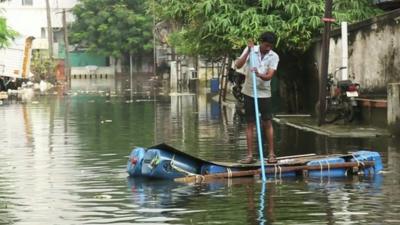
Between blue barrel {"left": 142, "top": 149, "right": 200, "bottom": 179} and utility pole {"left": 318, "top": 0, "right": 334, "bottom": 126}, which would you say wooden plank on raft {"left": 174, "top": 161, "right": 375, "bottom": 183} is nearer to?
blue barrel {"left": 142, "top": 149, "right": 200, "bottom": 179}

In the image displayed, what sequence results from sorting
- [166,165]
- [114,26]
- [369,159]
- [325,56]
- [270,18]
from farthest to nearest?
[114,26] → [270,18] → [325,56] → [369,159] → [166,165]

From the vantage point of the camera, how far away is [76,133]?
1830cm

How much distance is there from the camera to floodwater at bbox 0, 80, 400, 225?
8.08 metres

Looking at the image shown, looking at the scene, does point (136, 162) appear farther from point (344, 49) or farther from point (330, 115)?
point (344, 49)

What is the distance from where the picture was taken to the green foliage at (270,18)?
21.2 meters

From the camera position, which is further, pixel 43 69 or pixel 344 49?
pixel 43 69

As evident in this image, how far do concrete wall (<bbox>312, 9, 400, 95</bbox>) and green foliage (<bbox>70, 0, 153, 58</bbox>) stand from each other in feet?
184

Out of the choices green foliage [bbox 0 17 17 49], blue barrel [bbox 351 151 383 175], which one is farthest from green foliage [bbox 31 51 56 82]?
blue barrel [bbox 351 151 383 175]

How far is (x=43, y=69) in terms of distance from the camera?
66.5 m

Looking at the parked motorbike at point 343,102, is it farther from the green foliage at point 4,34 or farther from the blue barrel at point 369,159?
the green foliage at point 4,34

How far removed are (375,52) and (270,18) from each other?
3508 mm

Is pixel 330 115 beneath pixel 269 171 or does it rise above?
above

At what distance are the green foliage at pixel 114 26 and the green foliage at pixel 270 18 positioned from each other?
5407 centimetres

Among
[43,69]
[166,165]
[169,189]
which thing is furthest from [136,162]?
[43,69]
